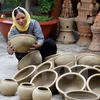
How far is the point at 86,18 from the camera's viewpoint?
607 cm

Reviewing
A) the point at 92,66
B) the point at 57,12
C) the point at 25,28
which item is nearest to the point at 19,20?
the point at 25,28

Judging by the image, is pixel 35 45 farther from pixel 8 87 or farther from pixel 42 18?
pixel 42 18

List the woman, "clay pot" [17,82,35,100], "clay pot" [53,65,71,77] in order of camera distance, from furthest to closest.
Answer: the woman < "clay pot" [53,65,71,77] < "clay pot" [17,82,35,100]

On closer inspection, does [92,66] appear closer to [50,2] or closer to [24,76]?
[24,76]

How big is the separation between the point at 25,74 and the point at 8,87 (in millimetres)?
537

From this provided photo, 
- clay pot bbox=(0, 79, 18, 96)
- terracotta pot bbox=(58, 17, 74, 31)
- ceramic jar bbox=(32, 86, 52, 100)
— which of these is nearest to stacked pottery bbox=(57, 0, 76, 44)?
terracotta pot bbox=(58, 17, 74, 31)

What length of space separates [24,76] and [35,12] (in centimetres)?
304


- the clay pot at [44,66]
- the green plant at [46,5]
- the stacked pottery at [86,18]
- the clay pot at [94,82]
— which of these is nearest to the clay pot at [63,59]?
the clay pot at [44,66]

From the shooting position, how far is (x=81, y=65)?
159 inches

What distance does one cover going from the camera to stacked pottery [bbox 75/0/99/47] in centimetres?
600

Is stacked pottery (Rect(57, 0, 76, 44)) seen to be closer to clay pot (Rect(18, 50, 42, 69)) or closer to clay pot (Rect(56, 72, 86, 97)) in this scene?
clay pot (Rect(18, 50, 42, 69))

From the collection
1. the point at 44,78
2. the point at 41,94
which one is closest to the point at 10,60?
the point at 44,78

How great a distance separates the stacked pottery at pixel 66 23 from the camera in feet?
20.9

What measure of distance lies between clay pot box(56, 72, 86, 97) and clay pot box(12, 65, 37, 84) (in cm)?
37
